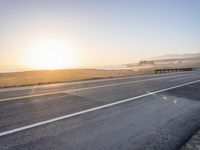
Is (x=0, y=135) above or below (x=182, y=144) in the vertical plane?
above

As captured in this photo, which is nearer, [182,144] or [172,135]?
[182,144]

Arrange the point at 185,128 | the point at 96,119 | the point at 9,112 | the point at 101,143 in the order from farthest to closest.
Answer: the point at 9,112
the point at 96,119
the point at 185,128
the point at 101,143

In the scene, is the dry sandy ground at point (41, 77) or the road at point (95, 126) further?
the dry sandy ground at point (41, 77)

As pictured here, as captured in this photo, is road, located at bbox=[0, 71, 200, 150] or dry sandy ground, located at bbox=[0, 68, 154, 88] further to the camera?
dry sandy ground, located at bbox=[0, 68, 154, 88]

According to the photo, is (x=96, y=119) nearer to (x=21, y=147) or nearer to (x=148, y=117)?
(x=148, y=117)

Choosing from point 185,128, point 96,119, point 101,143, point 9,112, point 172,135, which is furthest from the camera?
point 9,112

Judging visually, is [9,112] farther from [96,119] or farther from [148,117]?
[148,117]

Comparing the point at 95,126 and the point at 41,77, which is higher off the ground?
the point at 95,126

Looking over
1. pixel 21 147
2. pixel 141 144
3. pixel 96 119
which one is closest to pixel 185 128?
pixel 141 144

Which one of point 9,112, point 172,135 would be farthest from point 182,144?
point 9,112

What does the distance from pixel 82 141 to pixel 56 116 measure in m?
2.00

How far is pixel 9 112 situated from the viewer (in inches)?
238

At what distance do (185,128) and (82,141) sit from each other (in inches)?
121

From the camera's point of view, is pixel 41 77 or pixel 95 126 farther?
pixel 41 77
